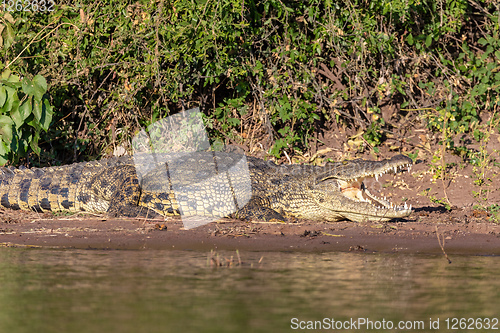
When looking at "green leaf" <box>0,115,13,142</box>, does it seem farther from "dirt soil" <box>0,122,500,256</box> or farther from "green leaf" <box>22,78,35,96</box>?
"dirt soil" <box>0,122,500,256</box>

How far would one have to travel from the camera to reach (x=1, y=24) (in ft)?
22.9

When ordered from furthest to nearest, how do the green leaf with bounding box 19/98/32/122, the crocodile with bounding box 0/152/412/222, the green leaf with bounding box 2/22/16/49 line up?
1. the green leaf with bounding box 2/22/16/49
2. the green leaf with bounding box 19/98/32/122
3. the crocodile with bounding box 0/152/412/222

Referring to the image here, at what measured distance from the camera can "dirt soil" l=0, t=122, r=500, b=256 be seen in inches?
191

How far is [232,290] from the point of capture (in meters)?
3.45

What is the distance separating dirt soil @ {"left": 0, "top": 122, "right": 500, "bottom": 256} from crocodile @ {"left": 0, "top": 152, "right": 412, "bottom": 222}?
280 mm

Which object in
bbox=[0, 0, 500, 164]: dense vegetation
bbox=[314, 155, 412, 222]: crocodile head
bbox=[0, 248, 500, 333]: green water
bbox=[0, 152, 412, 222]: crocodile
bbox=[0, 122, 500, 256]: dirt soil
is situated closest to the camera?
bbox=[0, 248, 500, 333]: green water

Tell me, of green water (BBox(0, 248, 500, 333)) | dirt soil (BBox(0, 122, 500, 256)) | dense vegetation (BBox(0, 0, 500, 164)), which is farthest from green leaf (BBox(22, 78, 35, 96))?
green water (BBox(0, 248, 500, 333))

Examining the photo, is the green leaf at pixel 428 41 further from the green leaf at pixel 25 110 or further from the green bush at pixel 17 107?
the green leaf at pixel 25 110

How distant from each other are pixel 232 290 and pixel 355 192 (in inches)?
122

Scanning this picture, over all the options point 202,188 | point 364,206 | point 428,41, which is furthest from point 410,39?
point 202,188

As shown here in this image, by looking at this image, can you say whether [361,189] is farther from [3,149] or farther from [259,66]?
[3,149]

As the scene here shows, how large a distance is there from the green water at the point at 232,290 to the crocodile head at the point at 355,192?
48.0 inches

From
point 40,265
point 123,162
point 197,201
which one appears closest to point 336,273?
point 40,265

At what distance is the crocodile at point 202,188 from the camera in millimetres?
6184
